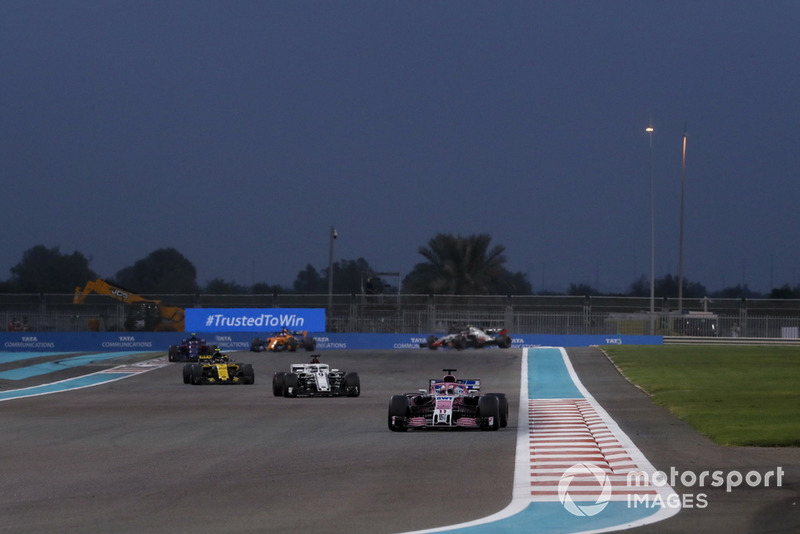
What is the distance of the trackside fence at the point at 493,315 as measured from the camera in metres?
58.5

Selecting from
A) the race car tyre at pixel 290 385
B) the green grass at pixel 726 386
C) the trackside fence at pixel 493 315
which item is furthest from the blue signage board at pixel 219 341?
the race car tyre at pixel 290 385

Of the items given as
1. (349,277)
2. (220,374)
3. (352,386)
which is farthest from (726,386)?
(349,277)

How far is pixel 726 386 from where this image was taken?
97.1ft

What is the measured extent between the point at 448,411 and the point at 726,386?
13.2 meters

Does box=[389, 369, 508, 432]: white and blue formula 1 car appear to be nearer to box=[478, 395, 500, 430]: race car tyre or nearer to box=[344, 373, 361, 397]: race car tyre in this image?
box=[478, 395, 500, 430]: race car tyre

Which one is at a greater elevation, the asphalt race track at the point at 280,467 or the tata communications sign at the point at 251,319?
the tata communications sign at the point at 251,319

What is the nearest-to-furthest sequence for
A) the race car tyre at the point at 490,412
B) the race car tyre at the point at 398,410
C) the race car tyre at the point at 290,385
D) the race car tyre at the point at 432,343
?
the race car tyre at the point at 490,412, the race car tyre at the point at 398,410, the race car tyre at the point at 290,385, the race car tyre at the point at 432,343

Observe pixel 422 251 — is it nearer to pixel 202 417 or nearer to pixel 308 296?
pixel 308 296

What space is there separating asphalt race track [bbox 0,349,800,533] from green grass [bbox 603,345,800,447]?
824 millimetres

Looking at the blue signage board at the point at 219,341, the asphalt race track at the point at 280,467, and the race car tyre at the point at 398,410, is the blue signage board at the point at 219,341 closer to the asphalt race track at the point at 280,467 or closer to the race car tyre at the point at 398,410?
the asphalt race track at the point at 280,467

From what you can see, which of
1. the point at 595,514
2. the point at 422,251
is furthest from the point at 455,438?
the point at 422,251

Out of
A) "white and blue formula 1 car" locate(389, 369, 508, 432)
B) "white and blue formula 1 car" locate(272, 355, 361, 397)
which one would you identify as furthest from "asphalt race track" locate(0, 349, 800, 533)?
"white and blue formula 1 car" locate(272, 355, 361, 397)

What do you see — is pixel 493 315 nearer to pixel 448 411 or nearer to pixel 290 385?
pixel 290 385

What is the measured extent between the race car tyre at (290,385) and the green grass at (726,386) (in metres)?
9.34
